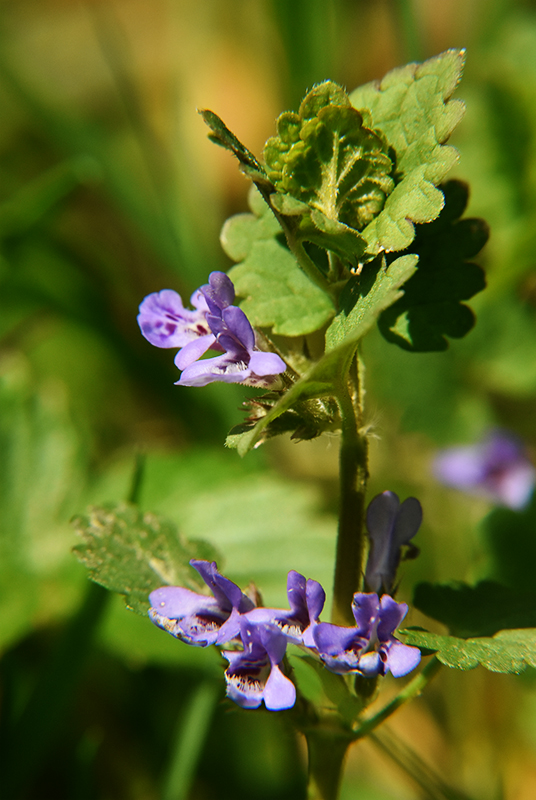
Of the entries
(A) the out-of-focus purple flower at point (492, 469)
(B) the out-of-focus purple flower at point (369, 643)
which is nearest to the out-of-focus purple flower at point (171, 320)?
(B) the out-of-focus purple flower at point (369, 643)

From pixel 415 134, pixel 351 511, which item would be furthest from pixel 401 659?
pixel 415 134

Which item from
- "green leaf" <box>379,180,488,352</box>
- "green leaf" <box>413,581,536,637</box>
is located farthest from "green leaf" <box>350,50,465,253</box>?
"green leaf" <box>413,581,536,637</box>

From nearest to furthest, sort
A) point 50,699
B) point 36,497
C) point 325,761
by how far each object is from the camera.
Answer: point 325,761 → point 50,699 → point 36,497

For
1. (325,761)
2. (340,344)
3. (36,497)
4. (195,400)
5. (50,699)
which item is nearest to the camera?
(340,344)

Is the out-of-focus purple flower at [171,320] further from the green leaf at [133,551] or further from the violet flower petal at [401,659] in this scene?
the violet flower petal at [401,659]

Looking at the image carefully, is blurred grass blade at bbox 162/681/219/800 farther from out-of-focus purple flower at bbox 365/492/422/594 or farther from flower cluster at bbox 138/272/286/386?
flower cluster at bbox 138/272/286/386

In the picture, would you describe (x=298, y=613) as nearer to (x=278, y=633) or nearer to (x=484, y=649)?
(x=278, y=633)

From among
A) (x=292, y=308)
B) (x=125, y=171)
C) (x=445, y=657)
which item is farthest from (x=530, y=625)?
(x=125, y=171)
